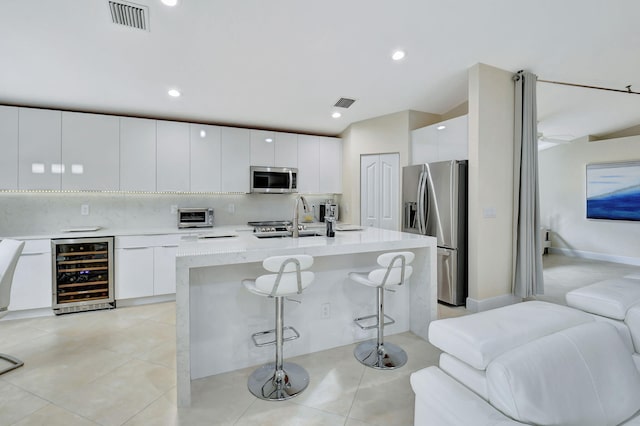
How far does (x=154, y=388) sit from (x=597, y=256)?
8.23 metres

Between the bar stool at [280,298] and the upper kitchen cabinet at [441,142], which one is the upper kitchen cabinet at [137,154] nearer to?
the bar stool at [280,298]

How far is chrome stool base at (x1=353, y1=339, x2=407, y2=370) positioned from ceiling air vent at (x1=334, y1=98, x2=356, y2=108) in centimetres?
305

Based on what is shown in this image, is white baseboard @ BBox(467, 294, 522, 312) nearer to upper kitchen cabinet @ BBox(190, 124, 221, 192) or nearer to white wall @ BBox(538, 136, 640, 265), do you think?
upper kitchen cabinet @ BBox(190, 124, 221, 192)

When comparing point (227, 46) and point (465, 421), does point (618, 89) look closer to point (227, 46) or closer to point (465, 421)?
point (227, 46)

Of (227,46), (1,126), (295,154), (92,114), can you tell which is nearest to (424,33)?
(227,46)

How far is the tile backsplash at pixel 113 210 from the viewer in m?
3.76

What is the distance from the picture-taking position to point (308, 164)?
5.05 metres

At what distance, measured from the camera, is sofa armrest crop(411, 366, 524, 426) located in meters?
0.99

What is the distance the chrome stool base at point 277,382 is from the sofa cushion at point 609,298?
1.78 meters

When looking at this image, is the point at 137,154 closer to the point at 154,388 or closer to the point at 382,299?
the point at 154,388

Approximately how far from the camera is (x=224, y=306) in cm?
229

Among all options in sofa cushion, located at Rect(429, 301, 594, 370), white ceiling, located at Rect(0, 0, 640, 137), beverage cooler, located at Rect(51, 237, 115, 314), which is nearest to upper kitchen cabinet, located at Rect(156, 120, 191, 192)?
white ceiling, located at Rect(0, 0, 640, 137)

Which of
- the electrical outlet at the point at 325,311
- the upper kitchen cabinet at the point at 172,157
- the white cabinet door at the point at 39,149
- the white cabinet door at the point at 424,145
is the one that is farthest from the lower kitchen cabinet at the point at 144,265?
the white cabinet door at the point at 424,145

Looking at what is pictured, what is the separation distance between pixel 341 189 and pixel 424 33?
2.87 metres
